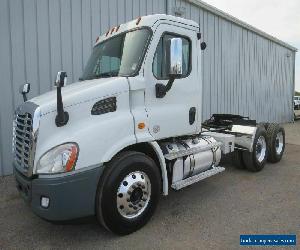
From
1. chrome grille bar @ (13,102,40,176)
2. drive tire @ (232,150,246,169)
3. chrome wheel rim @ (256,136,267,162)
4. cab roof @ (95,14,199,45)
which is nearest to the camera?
chrome grille bar @ (13,102,40,176)

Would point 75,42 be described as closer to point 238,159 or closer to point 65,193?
point 238,159

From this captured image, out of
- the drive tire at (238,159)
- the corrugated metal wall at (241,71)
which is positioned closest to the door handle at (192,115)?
the drive tire at (238,159)

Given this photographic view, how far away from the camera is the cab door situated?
4.00 metres

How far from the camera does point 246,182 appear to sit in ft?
19.3

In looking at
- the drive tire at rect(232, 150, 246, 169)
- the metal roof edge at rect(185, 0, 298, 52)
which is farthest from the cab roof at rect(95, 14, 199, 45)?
the metal roof edge at rect(185, 0, 298, 52)

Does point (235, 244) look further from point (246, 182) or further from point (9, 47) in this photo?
point (9, 47)

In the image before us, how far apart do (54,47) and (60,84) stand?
4.37 metres

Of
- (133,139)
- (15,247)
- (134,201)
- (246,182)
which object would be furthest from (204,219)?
(15,247)

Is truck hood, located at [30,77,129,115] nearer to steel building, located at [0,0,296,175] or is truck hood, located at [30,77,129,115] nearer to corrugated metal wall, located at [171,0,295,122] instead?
steel building, located at [0,0,296,175]

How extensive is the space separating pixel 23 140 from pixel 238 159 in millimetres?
4960

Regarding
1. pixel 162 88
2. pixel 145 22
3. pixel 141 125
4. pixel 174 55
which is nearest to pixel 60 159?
pixel 141 125

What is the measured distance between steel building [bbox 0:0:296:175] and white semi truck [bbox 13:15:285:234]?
263cm

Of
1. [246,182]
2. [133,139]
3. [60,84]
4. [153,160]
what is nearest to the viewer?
[60,84]

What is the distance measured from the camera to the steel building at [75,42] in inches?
254
